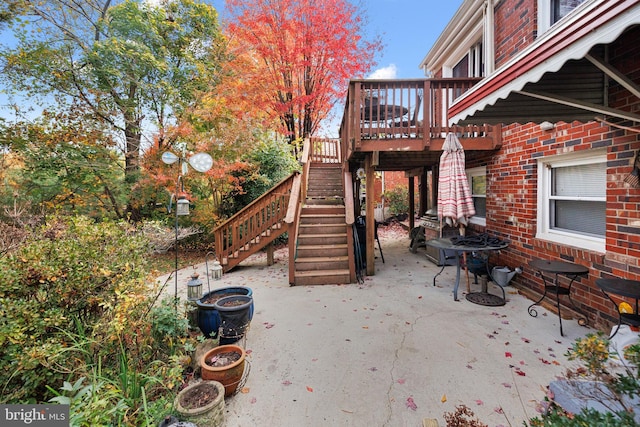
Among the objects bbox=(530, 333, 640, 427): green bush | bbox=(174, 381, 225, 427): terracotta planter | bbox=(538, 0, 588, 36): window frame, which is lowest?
bbox=(174, 381, 225, 427): terracotta planter

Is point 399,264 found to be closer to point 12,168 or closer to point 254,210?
point 254,210

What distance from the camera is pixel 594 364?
4.54ft

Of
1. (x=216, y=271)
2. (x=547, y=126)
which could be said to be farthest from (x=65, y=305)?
(x=547, y=126)

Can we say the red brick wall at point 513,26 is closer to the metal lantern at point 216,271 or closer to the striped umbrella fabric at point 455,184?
the striped umbrella fabric at point 455,184

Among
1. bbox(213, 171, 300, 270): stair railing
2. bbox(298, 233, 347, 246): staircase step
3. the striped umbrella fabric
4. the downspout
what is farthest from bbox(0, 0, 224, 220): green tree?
the downspout

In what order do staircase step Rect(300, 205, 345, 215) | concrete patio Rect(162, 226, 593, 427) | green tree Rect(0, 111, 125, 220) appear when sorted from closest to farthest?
concrete patio Rect(162, 226, 593, 427) < green tree Rect(0, 111, 125, 220) < staircase step Rect(300, 205, 345, 215)

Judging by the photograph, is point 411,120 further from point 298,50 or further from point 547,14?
point 298,50

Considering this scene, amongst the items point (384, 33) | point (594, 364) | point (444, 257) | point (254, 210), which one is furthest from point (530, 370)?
point (384, 33)

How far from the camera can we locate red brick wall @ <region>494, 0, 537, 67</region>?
13.7ft

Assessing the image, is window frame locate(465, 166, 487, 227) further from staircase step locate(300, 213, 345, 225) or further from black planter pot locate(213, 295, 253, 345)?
black planter pot locate(213, 295, 253, 345)

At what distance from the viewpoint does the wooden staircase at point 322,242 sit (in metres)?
5.41

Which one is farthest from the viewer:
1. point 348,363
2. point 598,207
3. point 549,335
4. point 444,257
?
point 444,257

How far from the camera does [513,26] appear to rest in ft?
15.1

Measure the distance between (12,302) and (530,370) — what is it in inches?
170
